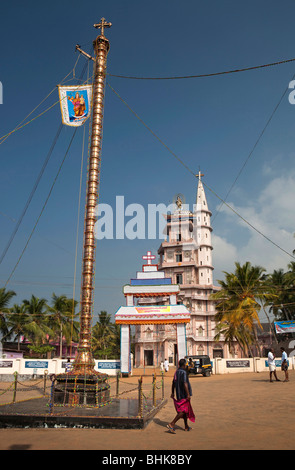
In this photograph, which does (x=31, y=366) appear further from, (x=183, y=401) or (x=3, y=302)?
(x=183, y=401)

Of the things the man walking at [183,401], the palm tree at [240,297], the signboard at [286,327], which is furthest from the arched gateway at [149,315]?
the man walking at [183,401]

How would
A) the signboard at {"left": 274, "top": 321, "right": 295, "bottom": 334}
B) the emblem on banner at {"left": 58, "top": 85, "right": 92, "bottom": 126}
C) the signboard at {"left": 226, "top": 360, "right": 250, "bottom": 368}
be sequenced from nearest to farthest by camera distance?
the emblem on banner at {"left": 58, "top": 85, "right": 92, "bottom": 126} → the signboard at {"left": 226, "top": 360, "right": 250, "bottom": 368} → the signboard at {"left": 274, "top": 321, "right": 295, "bottom": 334}

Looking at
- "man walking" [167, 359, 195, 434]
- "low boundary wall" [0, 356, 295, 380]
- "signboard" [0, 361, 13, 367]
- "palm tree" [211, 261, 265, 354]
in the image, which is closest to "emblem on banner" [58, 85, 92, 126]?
"man walking" [167, 359, 195, 434]

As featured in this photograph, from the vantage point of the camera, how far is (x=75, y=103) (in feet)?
50.5

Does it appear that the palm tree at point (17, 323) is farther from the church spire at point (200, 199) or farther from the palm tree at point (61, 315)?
the church spire at point (200, 199)

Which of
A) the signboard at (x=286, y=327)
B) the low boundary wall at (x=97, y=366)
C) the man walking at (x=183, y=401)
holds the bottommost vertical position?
the low boundary wall at (x=97, y=366)

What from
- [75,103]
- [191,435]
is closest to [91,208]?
[75,103]

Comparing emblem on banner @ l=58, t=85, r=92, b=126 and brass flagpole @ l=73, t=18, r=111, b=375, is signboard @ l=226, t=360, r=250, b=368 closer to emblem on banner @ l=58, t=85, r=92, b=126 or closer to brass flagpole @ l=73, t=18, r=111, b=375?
brass flagpole @ l=73, t=18, r=111, b=375

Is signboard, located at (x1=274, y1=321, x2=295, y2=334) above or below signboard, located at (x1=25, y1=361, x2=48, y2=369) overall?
above

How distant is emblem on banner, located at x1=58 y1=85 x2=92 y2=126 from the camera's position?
15.3 meters

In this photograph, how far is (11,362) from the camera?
2983 cm

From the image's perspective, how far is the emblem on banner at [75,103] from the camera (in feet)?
50.3
